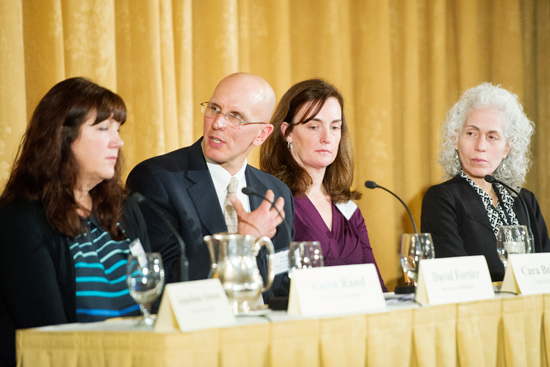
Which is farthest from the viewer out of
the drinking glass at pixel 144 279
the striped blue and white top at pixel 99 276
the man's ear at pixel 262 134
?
the man's ear at pixel 262 134

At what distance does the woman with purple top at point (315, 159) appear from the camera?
3.31 meters

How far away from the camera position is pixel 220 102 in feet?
9.29

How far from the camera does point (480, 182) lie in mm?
3645

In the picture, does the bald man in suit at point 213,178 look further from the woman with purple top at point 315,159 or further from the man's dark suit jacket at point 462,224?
the man's dark suit jacket at point 462,224

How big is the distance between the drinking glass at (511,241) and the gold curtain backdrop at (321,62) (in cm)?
177

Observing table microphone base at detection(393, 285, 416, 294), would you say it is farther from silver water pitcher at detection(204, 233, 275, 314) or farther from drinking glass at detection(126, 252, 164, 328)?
drinking glass at detection(126, 252, 164, 328)

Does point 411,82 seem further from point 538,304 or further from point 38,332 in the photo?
point 38,332

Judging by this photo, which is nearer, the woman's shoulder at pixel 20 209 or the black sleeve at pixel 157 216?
the woman's shoulder at pixel 20 209

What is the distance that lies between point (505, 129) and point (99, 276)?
2.41 m

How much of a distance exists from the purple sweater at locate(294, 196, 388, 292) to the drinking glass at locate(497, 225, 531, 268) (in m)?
0.72

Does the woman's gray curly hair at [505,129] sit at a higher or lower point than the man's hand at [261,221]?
higher

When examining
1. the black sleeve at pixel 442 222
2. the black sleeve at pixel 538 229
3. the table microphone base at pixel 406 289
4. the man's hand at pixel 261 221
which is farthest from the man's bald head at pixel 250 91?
the black sleeve at pixel 538 229

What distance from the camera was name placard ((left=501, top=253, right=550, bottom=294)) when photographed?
2191 mm

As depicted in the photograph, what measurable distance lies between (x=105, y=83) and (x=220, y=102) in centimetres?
75
